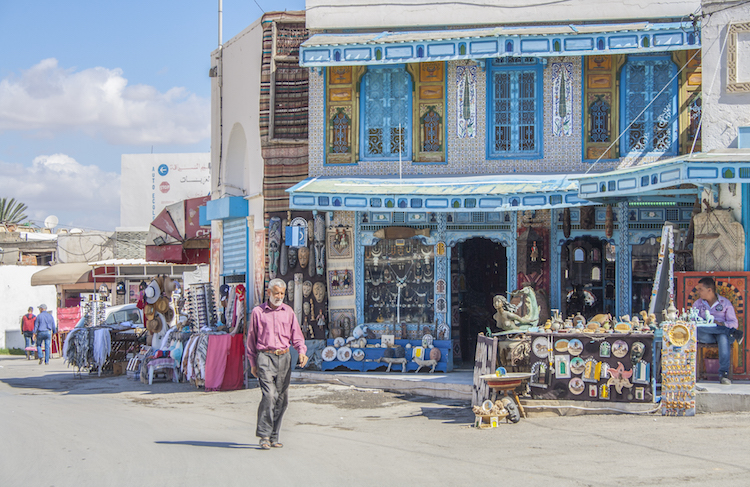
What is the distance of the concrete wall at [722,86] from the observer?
38.2 feet

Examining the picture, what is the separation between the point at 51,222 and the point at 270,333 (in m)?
39.2

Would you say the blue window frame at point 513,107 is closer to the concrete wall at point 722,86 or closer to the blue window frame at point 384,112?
the blue window frame at point 384,112

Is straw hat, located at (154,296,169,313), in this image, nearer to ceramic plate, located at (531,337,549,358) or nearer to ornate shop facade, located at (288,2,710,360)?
ornate shop facade, located at (288,2,710,360)

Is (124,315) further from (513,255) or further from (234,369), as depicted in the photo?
(513,255)

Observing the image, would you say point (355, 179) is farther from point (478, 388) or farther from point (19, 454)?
point (19, 454)

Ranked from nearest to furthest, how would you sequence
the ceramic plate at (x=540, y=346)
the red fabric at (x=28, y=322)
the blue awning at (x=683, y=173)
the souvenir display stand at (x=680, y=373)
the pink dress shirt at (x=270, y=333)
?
the pink dress shirt at (x=270, y=333) < the souvenir display stand at (x=680, y=373) < the ceramic plate at (x=540, y=346) < the blue awning at (x=683, y=173) < the red fabric at (x=28, y=322)

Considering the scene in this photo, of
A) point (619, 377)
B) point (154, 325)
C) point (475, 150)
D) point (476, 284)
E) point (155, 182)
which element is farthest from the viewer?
point (155, 182)

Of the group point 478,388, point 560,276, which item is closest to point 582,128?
point 560,276

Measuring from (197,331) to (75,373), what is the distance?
436 centimetres

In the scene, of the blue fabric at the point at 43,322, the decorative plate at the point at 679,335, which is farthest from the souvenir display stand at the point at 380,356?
the blue fabric at the point at 43,322

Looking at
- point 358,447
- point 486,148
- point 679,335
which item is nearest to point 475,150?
point 486,148

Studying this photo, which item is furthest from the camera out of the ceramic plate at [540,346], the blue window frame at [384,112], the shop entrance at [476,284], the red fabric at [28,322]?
the red fabric at [28,322]

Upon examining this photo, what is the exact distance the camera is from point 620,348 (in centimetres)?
948

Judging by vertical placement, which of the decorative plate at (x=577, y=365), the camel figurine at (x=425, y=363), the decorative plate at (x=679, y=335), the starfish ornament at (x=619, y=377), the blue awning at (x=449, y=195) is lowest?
the camel figurine at (x=425, y=363)
